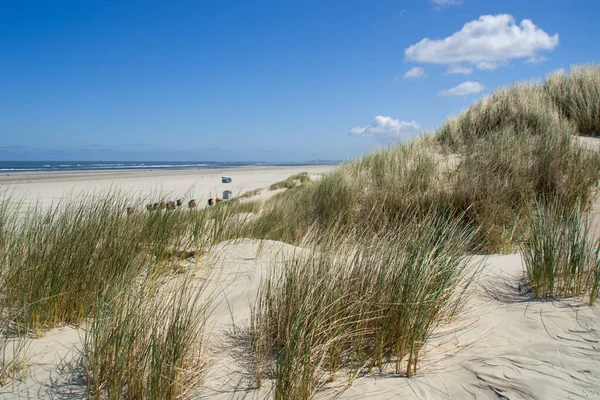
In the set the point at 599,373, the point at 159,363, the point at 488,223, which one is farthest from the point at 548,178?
the point at 159,363

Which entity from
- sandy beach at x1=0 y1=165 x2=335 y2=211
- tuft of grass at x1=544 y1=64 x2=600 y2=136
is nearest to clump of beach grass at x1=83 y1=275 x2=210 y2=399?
sandy beach at x1=0 y1=165 x2=335 y2=211

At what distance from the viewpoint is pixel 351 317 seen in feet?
7.13

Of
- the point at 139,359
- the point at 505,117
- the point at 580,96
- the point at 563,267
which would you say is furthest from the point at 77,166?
the point at 563,267

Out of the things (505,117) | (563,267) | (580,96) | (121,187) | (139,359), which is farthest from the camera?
(580,96)

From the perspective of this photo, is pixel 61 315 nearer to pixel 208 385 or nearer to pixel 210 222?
pixel 208 385

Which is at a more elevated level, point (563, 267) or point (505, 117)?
point (505, 117)

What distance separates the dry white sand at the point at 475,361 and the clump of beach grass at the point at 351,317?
100mm

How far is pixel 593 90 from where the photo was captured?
8461 mm

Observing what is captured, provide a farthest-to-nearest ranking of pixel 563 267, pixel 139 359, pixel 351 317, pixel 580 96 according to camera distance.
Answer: pixel 580 96 → pixel 563 267 → pixel 351 317 → pixel 139 359

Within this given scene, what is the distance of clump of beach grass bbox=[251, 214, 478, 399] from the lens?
183 centimetres

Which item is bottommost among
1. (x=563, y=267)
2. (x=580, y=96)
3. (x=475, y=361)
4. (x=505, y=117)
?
(x=475, y=361)

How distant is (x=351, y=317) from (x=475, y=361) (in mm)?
706

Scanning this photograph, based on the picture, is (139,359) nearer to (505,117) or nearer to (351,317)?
(351,317)

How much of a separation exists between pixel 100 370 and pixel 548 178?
5.91 meters
